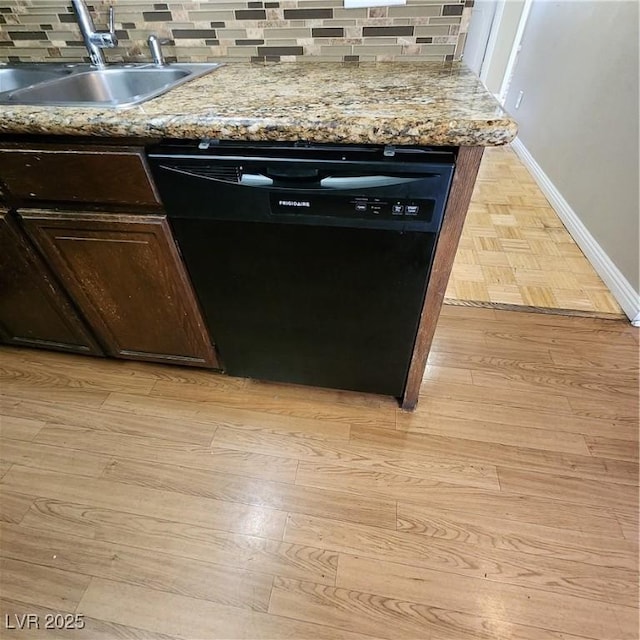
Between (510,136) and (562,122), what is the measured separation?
232 cm

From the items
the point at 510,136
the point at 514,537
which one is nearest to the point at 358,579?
the point at 514,537

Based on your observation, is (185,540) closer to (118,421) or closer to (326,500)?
(326,500)

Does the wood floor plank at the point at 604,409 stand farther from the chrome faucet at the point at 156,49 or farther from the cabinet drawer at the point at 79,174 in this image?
the chrome faucet at the point at 156,49

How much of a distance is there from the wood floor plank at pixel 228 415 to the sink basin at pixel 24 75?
1.17 meters

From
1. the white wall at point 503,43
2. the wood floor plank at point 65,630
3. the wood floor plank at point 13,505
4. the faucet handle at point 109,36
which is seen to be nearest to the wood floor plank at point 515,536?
the wood floor plank at point 65,630

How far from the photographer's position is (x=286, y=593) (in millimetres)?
902

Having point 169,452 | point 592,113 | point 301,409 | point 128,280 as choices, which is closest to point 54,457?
point 169,452

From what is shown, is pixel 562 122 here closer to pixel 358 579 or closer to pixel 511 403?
pixel 511 403

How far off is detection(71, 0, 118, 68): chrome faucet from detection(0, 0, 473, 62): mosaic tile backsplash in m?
0.06

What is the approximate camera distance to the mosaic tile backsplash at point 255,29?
1102 mm

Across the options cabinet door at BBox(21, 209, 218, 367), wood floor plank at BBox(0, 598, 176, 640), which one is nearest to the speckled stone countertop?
cabinet door at BBox(21, 209, 218, 367)

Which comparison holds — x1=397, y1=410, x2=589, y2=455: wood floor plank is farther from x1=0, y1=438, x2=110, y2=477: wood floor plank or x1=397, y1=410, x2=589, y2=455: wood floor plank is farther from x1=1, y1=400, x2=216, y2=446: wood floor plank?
x1=0, y1=438, x2=110, y2=477: wood floor plank

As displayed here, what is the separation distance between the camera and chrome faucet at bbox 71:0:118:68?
1148mm

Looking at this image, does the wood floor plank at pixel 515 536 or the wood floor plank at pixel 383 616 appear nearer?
the wood floor plank at pixel 383 616
